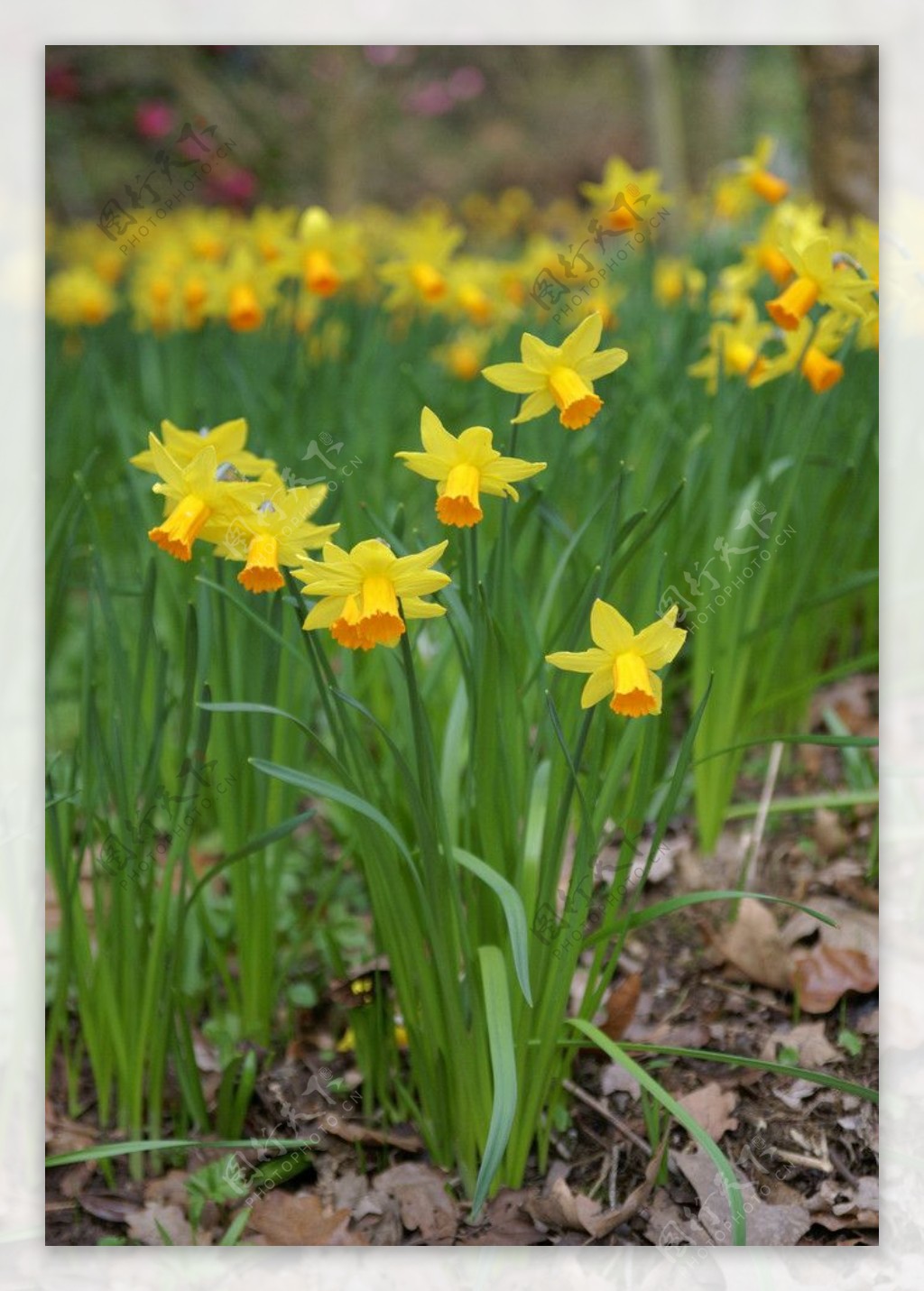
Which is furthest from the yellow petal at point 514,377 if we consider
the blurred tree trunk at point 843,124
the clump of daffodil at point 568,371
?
the blurred tree trunk at point 843,124

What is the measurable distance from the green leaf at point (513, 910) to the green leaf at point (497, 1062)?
39 millimetres

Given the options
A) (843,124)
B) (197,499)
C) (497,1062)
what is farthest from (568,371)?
(843,124)

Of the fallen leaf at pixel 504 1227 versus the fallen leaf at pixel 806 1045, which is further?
the fallen leaf at pixel 806 1045

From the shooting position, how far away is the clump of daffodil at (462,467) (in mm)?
1059

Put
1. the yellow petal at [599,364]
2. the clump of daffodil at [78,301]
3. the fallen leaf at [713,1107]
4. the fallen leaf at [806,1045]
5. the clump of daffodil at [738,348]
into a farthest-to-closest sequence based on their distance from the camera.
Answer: the clump of daffodil at [78,301], the clump of daffodil at [738,348], the fallen leaf at [806,1045], the fallen leaf at [713,1107], the yellow petal at [599,364]

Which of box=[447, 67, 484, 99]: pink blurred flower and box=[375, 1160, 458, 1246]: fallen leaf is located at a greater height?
box=[447, 67, 484, 99]: pink blurred flower

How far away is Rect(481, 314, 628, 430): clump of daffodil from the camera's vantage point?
1.12 meters

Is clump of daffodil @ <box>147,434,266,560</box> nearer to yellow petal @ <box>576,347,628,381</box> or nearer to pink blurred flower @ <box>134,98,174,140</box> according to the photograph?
yellow petal @ <box>576,347,628,381</box>

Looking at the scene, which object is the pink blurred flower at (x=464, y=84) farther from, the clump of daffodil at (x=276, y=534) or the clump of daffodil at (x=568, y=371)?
the clump of daffodil at (x=276, y=534)

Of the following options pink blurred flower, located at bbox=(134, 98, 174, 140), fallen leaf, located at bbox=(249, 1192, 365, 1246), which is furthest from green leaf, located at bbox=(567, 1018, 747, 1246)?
pink blurred flower, located at bbox=(134, 98, 174, 140)

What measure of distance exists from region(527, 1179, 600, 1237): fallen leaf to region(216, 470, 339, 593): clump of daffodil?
29.8 inches

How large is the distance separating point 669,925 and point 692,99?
28.3ft

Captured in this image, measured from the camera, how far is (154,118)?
4891mm

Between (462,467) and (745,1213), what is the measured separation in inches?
35.1
